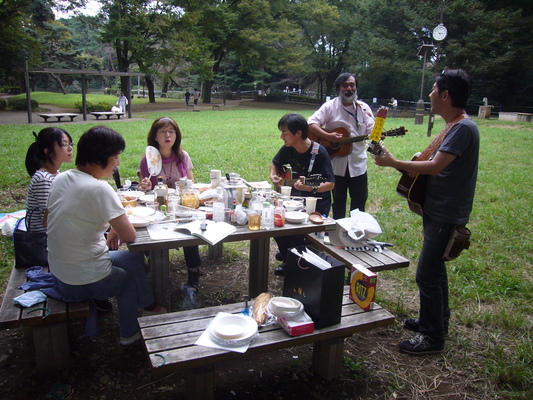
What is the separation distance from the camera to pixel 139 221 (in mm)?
2875

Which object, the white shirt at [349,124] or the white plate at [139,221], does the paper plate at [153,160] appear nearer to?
the white plate at [139,221]

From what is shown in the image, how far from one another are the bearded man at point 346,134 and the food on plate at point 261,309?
2.28 m

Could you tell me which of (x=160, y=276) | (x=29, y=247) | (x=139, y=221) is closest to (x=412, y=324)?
(x=160, y=276)

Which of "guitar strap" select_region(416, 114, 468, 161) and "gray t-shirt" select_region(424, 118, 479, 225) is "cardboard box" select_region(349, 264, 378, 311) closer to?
"gray t-shirt" select_region(424, 118, 479, 225)

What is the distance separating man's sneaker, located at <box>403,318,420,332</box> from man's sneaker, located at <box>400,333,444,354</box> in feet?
0.96

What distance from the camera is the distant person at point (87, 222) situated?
2395 millimetres

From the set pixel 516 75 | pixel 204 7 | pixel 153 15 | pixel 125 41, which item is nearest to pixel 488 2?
pixel 516 75

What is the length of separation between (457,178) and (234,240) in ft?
5.21

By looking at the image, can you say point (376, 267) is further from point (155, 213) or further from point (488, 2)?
point (488, 2)

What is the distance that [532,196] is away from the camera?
283 inches

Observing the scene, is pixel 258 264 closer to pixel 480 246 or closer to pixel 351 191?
pixel 351 191

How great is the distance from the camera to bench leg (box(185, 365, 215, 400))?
217cm

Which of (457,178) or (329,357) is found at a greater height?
(457,178)

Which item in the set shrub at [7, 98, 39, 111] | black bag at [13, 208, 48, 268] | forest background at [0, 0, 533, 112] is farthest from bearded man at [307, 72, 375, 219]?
shrub at [7, 98, 39, 111]
